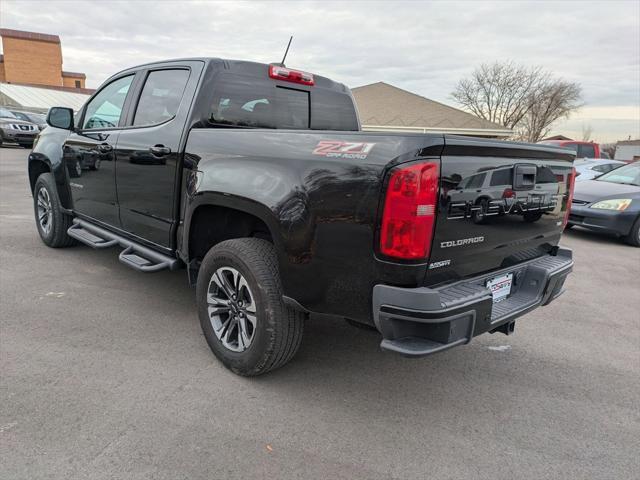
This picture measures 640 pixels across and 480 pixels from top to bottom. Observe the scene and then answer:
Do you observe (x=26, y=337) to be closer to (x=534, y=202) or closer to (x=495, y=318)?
(x=495, y=318)

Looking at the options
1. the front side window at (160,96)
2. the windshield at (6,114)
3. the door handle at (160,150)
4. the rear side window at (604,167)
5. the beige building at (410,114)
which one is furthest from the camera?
the beige building at (410,114)

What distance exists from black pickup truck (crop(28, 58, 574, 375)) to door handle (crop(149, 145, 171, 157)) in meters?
0.01

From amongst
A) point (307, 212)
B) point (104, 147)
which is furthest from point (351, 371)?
point (104, 147)

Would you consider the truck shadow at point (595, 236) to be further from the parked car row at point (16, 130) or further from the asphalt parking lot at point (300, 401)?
the parked car row at point (16, 130)

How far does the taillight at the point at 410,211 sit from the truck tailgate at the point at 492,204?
0.22 ft

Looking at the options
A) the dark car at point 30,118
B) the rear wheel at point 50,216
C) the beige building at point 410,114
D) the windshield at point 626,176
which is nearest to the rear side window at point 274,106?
the rear wheel at point 50,216

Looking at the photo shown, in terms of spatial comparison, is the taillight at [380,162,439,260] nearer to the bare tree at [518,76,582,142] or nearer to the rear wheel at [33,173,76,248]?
the rear wheel at [33,173,76,248]

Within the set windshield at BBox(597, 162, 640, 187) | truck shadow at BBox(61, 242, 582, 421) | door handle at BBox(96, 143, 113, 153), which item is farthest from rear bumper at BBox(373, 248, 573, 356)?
windshield at BBox(597, 162, 640, 187)

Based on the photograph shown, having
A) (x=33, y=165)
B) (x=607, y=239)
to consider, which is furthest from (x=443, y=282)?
(x=607, y=239)

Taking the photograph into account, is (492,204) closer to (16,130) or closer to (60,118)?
(60,118)

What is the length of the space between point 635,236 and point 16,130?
65.7 feet

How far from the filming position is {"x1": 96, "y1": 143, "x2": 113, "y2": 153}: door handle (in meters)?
4.04

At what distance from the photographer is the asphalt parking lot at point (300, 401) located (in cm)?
229

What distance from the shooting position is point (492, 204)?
8.14 feet
